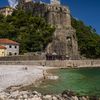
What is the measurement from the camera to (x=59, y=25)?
98.1 m

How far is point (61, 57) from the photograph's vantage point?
249ft

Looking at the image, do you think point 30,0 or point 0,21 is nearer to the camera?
point 0,21

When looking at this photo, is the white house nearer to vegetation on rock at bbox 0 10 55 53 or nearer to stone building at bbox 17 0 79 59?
vegetation on rock at bbox 0 10 55 53

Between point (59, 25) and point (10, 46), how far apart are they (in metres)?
25.9

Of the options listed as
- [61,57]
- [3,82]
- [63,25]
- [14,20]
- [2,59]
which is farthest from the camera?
[63,25]

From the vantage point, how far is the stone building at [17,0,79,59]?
293ft

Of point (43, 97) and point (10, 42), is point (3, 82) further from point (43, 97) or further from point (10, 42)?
point (10, 42)

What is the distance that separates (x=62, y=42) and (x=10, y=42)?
19826 mm

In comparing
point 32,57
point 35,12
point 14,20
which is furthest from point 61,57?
point 35,12

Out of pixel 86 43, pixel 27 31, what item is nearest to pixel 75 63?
pixel 27 31

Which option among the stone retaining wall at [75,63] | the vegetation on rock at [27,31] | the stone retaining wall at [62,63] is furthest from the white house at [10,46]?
the stone retaining wall at [75,63]

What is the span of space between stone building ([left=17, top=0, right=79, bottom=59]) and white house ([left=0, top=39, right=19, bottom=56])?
11.2 metres

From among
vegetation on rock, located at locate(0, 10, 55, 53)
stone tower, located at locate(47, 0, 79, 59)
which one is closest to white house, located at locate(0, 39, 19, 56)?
vegetation on rock, located at locate(0, 10, 55, 53)

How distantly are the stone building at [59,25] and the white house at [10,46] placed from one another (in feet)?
36.8
